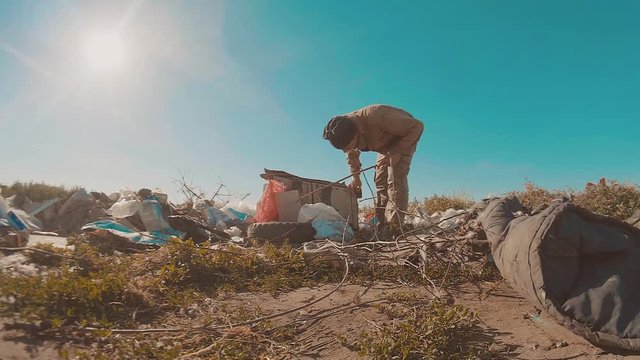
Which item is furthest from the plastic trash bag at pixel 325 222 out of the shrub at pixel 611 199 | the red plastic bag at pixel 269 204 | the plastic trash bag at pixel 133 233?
the shrub at pixel 611 199

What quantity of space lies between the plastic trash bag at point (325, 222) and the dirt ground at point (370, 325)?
5.14 feet

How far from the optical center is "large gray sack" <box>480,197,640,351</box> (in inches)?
53.9

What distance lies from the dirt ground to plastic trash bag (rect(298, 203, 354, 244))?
157 centimetres

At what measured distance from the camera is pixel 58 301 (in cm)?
186

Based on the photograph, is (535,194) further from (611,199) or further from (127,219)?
(127,219)

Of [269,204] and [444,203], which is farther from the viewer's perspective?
[444,203]

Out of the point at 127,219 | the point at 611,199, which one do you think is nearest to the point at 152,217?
the point at 127,219

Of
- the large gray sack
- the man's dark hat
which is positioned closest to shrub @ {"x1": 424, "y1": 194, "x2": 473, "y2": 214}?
the man's dark hat

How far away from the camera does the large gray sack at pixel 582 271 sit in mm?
1370

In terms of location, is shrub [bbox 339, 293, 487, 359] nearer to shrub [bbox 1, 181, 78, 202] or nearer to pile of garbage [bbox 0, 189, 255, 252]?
pile of garbage [bbox 0, 189, 255, 252]

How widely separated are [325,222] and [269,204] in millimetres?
889

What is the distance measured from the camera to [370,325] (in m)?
1.87

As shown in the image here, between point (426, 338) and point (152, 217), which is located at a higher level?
point (152, 217)

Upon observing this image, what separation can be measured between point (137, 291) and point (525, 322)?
6.61ft
